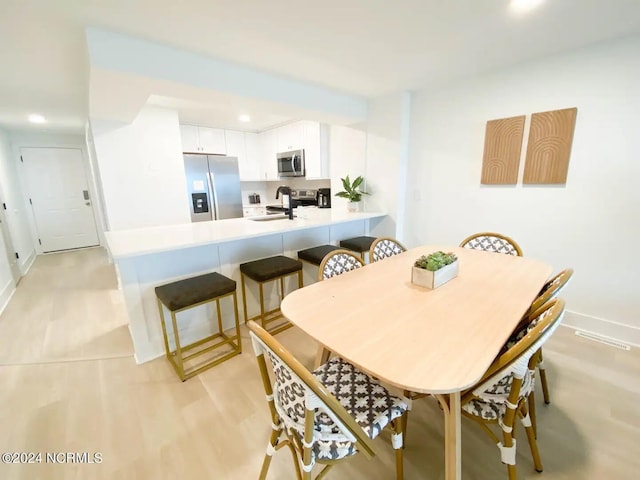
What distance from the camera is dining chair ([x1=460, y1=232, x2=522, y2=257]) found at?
2.22 meters

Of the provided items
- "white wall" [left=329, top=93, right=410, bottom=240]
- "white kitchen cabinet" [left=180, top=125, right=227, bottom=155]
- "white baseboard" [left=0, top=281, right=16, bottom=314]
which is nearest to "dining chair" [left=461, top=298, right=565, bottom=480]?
"white wall" [left=329, top=93, right=410, bottom=240]

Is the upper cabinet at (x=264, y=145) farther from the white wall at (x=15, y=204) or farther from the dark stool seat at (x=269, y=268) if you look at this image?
the white wall at (x=15, y=204)

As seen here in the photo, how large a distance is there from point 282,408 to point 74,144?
6.71 meters

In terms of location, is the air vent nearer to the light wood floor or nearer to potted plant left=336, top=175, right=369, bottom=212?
the light wood floor

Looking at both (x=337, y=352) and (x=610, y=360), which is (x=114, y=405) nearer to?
(x=337, y=352)

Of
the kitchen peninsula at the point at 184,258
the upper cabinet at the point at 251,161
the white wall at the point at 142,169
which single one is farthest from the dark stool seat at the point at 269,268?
the upper cabinet at the point at 251,161

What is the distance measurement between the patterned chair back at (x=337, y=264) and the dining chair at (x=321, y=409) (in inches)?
25.3

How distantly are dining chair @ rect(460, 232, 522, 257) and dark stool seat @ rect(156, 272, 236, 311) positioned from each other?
2.07 meters

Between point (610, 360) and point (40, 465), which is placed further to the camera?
point (610, 360)

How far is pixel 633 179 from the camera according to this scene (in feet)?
6.64

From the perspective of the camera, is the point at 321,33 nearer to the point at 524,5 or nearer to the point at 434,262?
the point at 524,5

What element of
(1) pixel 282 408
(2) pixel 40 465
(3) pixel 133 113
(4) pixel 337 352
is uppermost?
(3) pixel 133 113

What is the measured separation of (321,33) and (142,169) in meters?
2.82

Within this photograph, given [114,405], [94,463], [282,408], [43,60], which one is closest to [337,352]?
[282,408]
